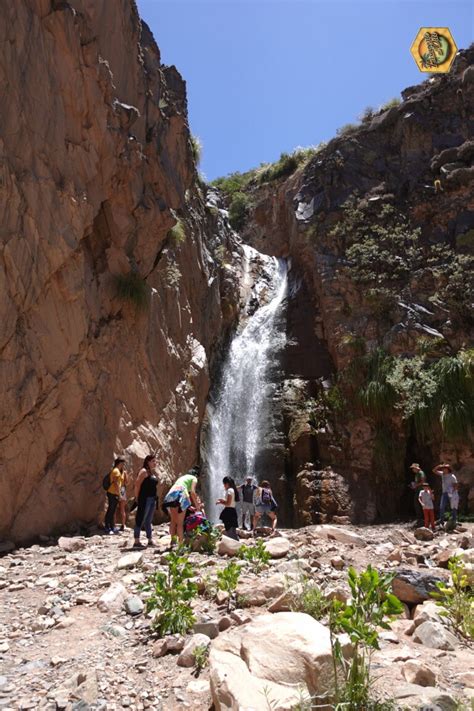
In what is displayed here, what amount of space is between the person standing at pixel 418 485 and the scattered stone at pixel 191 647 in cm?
1001

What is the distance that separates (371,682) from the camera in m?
3.65

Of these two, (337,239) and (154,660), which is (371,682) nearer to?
(154,660)

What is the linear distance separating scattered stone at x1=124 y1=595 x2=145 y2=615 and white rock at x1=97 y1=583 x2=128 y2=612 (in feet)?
0.42

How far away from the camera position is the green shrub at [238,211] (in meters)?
35.2

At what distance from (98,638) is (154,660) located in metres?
0.78

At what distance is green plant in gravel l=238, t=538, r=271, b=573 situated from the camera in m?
7.13

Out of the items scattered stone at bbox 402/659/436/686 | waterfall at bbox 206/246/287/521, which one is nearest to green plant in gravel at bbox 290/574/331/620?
scattered stone at bbox 402/659/436/686

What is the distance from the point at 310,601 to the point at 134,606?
6.51 feet

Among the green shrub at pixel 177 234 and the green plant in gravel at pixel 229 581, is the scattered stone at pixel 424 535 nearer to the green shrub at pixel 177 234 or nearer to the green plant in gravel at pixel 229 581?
the green plant in gravel at pixel 229 581

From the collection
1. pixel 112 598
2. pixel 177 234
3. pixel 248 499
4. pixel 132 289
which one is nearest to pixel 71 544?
pixel 112 598

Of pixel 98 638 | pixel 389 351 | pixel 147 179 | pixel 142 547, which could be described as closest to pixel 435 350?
pixel 389 351

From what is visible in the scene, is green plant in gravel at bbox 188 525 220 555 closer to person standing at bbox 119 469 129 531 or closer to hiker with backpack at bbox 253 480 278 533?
person standing at bbox 119 469 129 531

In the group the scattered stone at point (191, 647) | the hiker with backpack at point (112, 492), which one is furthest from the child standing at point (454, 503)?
the scattered stone at point (191, 647)

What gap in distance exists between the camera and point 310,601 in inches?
A: 204
